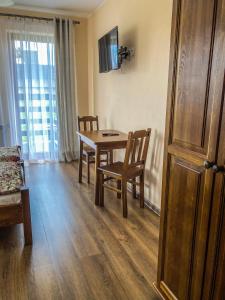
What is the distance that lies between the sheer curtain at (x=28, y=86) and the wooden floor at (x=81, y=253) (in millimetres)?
1629

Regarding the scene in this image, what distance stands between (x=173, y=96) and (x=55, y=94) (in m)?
3.45

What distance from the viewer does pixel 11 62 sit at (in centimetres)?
407

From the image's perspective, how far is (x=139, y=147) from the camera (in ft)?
9.15

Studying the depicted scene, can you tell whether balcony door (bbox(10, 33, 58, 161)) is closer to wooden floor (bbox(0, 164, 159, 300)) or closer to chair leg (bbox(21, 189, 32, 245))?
wooden floor (bbox(0, 164, 159, 300))

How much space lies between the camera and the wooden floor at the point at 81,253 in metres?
1.67

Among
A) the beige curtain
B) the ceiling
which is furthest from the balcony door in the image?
the ceiling

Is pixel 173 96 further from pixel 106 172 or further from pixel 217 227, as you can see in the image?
pixel 106 172

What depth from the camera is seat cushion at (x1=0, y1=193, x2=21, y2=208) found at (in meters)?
2.00

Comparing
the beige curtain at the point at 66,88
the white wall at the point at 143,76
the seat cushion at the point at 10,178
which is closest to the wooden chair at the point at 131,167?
the white wall at the point at 143,76

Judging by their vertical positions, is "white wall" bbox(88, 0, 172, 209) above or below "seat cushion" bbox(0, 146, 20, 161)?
above

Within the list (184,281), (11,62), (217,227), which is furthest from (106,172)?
(11,62)

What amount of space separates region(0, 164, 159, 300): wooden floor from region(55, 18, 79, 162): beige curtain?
170 cm

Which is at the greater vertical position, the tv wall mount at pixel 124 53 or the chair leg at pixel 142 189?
the tv wall mount at pixel 124 53

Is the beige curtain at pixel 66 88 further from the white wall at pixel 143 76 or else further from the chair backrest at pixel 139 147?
the chair backrest at pixel 139 147
